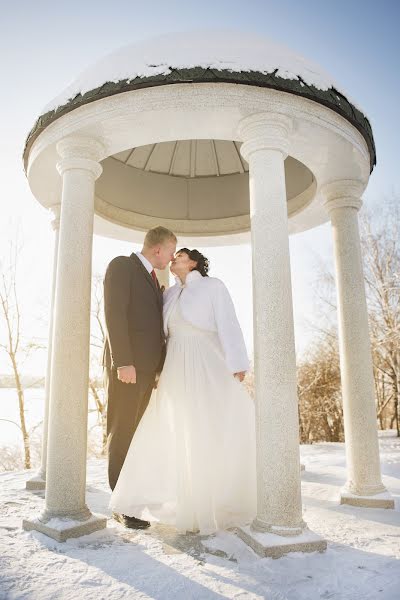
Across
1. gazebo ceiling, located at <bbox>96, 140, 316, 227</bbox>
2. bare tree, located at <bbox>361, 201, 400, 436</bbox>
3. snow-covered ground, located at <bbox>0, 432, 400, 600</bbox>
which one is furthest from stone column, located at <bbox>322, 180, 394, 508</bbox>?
bare tree, located at <bbox>361, 201, 400, 436</bbox>

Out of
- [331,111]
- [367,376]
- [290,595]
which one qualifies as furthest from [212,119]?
[290,595]

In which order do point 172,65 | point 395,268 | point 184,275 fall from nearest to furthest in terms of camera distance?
1. point 172,65
2. point 184,275
3. point 395,268

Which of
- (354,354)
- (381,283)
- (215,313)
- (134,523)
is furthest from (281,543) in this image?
(381,283)

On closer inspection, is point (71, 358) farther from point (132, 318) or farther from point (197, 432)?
point (197, 432)

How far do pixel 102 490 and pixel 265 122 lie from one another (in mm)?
6484

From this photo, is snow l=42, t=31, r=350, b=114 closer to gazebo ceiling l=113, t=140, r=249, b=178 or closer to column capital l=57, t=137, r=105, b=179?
column capital l=57, t=137, r=105, b=179

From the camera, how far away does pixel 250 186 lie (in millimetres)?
5508

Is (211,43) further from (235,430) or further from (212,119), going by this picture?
(235,430)

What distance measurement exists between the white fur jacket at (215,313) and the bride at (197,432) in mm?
13

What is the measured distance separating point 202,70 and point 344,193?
3349 millimetres

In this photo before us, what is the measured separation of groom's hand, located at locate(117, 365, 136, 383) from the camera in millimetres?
Answer: 5500

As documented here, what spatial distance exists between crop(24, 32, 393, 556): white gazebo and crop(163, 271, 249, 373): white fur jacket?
425 mm

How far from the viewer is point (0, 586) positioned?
3.62 m

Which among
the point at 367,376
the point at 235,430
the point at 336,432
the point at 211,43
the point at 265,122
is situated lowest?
the point at 336,432
